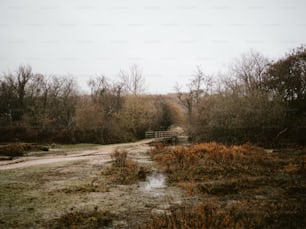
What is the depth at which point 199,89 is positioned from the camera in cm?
4594

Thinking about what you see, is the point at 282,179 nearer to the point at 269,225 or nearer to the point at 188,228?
the point at 269,225

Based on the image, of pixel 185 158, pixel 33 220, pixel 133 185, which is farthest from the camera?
pixel 185 158

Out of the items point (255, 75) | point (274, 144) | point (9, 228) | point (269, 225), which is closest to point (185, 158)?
point (269, 225)

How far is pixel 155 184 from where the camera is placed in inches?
412

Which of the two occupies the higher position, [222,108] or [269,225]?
[222,108]

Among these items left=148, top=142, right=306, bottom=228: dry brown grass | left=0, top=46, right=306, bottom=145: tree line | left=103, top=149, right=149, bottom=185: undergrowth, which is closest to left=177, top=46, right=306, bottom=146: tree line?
left=0, top=46, right=306, bottom=145: tree line

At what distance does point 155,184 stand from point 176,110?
43991mm

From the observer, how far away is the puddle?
925cm

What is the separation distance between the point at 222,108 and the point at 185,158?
43.2 feet

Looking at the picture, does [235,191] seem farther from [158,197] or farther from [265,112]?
[265,112]

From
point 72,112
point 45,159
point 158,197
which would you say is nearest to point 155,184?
point 158,197

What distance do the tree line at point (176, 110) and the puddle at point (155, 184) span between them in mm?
15842

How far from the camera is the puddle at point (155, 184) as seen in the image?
9250 mm

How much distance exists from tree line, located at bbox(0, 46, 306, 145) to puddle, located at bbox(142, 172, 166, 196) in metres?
15.8
